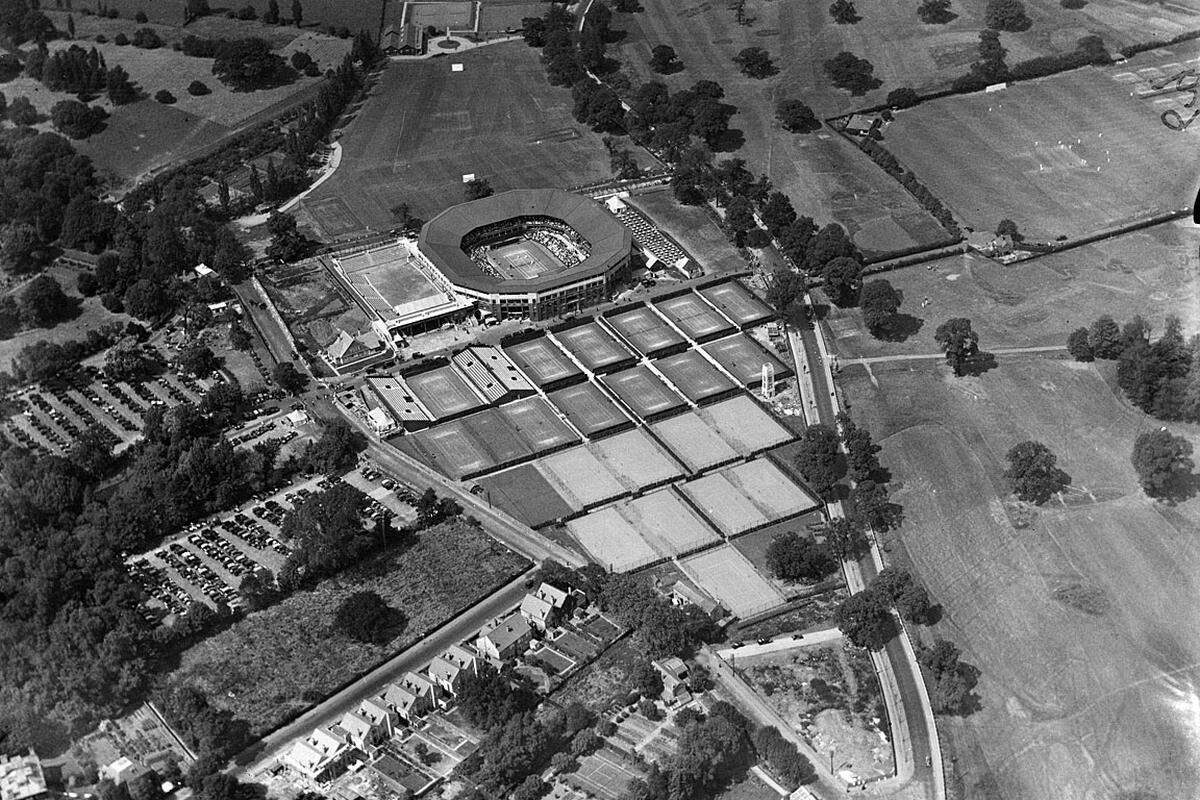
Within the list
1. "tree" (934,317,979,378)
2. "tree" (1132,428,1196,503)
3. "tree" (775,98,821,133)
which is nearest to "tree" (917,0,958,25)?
"tree" (775,98,821,133)

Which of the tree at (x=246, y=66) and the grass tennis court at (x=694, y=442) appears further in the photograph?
the tree at (x=246, y=66)

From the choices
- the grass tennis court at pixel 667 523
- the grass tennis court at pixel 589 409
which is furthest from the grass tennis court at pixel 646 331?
the grass tennis court at pixel 667 523

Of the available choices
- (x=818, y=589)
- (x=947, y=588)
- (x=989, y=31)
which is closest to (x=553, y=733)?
(x=818, y=589)

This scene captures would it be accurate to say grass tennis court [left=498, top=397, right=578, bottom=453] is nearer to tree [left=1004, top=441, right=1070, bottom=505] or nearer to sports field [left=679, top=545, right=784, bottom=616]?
sports field [left=679, top=545, right=784, bottom=616]

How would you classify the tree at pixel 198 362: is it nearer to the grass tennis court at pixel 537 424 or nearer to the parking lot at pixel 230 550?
the parking lot at pixel 230 550

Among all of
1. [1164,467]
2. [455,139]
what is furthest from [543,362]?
[1164,467]

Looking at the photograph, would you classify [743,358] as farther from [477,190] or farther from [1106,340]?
[477,190]
